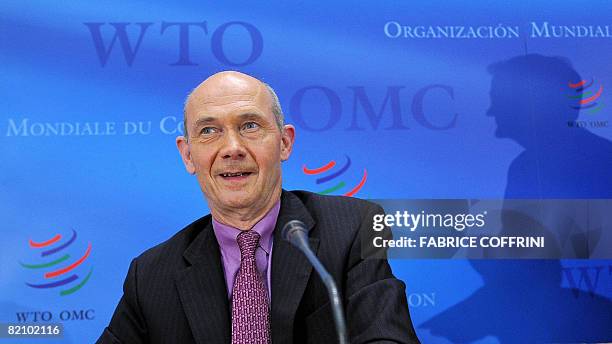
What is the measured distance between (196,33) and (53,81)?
0.59m

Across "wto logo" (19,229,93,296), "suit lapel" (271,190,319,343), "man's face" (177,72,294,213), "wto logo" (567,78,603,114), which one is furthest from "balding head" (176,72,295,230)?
"wto logo" (567,78,603,114)

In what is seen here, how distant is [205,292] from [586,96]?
1.77 metres

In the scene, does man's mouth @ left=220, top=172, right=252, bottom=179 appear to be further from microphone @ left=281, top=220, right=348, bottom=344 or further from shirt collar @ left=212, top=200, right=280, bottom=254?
microphone @ left=281, top=220, right=348, bottom=344

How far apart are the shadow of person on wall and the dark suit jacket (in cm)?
102

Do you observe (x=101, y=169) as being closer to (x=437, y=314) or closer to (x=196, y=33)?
(x=196, y=33)

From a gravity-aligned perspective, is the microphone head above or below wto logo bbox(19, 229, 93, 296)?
below

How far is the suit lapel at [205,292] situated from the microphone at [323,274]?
572 mm

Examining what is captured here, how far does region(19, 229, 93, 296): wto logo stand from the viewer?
2.99m

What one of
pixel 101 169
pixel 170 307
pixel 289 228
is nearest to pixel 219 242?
pixel 170 307

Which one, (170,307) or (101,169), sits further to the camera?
(101,169)

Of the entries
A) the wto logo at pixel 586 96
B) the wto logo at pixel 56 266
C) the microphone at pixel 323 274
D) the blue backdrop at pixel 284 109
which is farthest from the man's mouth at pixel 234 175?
the wto logo at pixel 586 96

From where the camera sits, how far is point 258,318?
1973mm

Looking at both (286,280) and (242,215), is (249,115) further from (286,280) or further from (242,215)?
(286,280)

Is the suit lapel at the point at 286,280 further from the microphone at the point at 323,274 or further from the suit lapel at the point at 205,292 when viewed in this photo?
the microphone at the point at 323,274
